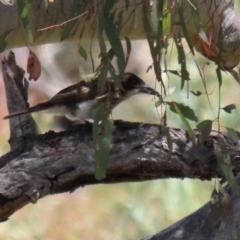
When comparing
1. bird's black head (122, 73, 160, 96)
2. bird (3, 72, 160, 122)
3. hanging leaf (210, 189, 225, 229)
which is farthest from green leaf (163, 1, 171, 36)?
bird's black head (122, 73, 160, 96)

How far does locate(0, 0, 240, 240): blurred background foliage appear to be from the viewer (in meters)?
3.39

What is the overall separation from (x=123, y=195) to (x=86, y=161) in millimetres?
2031

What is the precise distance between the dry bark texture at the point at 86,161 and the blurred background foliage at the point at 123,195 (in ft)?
4.61

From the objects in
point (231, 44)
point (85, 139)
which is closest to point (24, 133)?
point (85, 139)

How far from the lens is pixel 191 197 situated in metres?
3.40

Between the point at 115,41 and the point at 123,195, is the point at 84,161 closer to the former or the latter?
the point at 115,41

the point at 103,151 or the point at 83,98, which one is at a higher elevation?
the point at 103,151

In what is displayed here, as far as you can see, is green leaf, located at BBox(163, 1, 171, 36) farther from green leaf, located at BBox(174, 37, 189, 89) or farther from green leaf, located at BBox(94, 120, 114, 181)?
green leaf, located at BBox(94, 120, 114, 181)

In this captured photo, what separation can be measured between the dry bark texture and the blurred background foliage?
140cm

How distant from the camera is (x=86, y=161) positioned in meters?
1.68

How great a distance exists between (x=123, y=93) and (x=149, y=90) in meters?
0.08

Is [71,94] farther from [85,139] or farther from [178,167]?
[178,167]

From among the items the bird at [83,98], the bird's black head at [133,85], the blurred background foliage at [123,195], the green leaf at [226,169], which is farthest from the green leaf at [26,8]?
the blurred background foliage at [123,195]

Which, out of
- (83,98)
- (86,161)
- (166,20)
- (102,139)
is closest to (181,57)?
(166,20)
